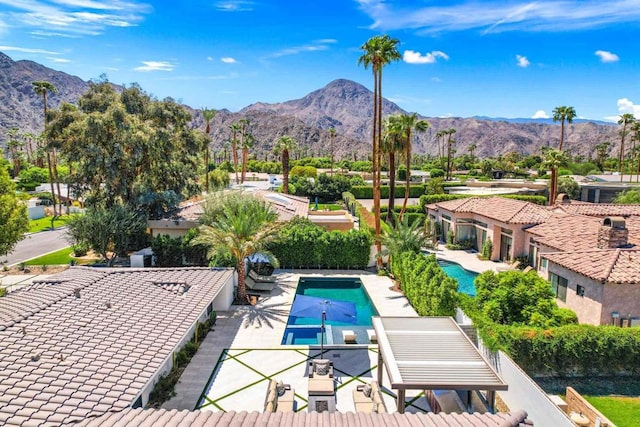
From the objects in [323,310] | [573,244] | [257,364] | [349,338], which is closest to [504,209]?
[573,244]

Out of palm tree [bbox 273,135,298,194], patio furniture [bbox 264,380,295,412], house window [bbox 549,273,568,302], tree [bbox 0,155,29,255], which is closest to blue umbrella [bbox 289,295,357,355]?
patio furniture [bbox 264,380,295,412]

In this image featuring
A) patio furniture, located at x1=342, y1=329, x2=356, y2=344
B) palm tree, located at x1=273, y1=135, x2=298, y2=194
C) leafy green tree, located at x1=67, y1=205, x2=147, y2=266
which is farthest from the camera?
palm tree, located at x1=273, y1=135, x2=298, y2=194

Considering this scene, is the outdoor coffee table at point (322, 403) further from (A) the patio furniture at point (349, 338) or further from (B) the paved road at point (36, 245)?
(B) the paved road at point (36, 245)

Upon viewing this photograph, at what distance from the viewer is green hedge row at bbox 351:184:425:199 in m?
65.4

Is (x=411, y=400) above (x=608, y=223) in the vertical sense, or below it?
below

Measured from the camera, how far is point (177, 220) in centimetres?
3014

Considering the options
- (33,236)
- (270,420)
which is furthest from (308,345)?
(33,236)

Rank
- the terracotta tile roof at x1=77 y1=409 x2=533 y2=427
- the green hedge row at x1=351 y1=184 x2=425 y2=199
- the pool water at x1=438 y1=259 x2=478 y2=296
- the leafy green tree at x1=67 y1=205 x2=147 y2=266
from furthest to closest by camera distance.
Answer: the green hedge row at x1=351 y1=184 x2=425 y2=199
the leafy green tree at x1=67 y1=205 x2=147 y2=266
the pool water at x1=438 y1=259 x2=478 y2=296
the terracotta tile roof at x1=77 y1=409 x2=533 y2=427

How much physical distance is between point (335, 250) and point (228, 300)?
8891 mm

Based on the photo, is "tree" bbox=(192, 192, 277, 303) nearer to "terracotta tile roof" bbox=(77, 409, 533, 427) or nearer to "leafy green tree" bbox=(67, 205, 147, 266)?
"leafy green tree" bbox=(67, 205, 147, 266)

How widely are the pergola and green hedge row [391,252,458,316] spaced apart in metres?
2.52

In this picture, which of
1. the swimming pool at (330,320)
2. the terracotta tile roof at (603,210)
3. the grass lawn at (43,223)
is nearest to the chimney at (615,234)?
the terracotta tile roof at (603,210)

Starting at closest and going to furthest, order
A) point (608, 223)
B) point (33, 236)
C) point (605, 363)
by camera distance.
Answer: point (605, 363), point (608, 223), point (33, 236)

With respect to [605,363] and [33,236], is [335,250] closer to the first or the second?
[605,363]
